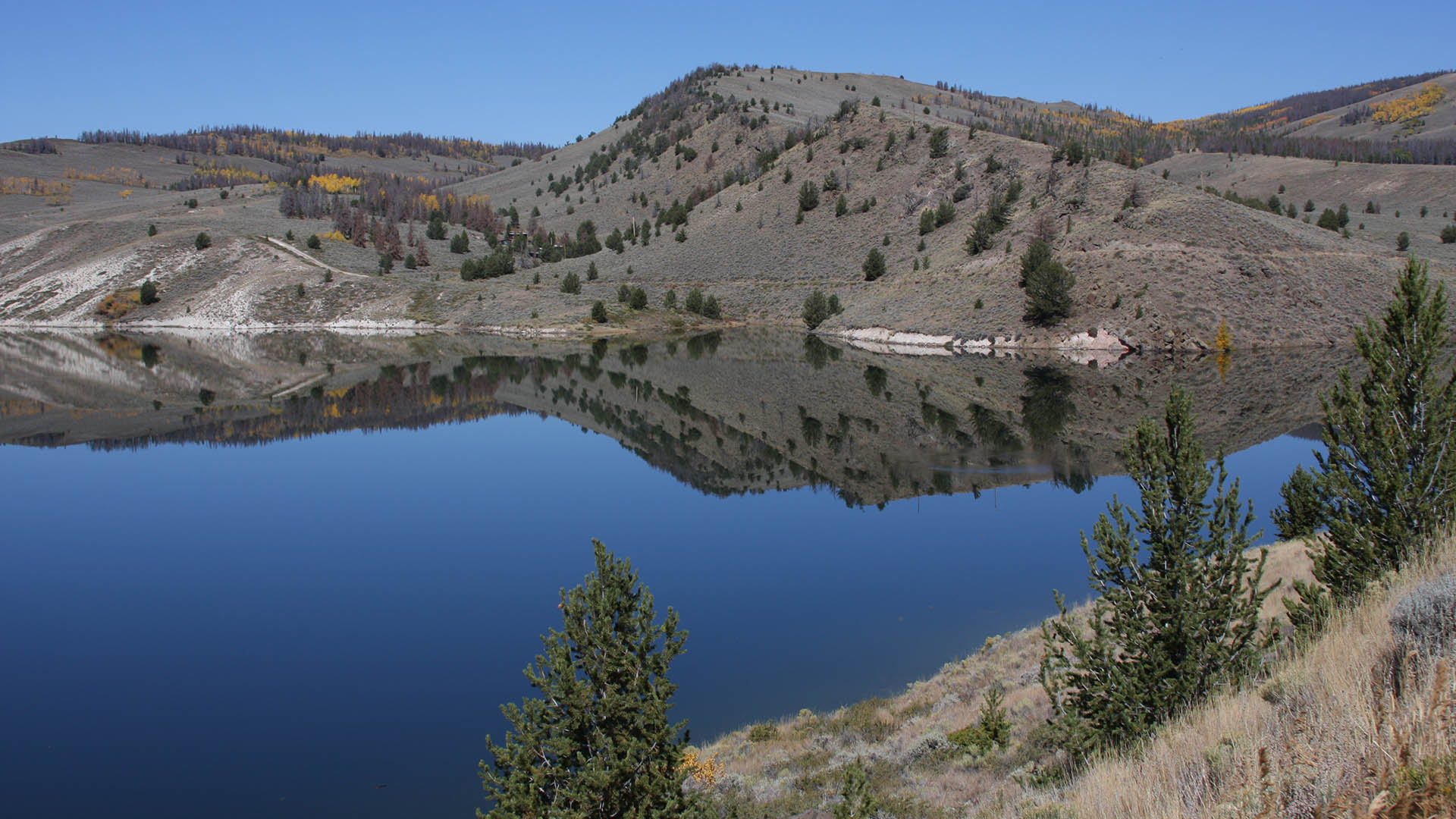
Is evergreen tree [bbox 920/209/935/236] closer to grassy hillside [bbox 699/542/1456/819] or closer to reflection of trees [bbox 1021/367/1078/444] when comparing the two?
reflection of trees [bbox 1021/367/1078/444]

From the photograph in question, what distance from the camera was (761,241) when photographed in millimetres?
91438

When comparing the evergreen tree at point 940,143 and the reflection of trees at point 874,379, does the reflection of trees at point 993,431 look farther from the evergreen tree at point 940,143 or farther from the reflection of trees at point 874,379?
the evergreen tree at point 940,143

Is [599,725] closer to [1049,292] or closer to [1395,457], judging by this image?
[1395,457]

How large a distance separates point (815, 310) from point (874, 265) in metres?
7.40

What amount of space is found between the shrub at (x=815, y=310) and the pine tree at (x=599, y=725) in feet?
219

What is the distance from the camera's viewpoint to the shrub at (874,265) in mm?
76375

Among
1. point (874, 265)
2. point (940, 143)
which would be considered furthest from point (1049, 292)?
point (940, 143)

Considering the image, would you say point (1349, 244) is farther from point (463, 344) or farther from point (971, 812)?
point (971, 812)

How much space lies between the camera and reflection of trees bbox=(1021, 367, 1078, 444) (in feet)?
111

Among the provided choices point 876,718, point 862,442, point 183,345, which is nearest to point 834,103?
point 183,345

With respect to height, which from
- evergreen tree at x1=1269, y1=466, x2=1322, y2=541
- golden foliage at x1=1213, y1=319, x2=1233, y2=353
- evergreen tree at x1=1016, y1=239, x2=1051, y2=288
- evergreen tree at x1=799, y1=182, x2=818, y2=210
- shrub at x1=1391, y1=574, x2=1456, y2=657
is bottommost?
evergreen tree at x1=1269, y1=466, x2=1322, y2=541

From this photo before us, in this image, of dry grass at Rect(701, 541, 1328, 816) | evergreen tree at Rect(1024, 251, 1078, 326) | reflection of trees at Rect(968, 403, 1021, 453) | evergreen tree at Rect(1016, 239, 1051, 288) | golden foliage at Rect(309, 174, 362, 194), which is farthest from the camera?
golden foliage at Rect(309, 174, 362, 194)

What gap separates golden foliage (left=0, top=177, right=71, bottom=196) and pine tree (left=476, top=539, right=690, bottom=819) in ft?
610

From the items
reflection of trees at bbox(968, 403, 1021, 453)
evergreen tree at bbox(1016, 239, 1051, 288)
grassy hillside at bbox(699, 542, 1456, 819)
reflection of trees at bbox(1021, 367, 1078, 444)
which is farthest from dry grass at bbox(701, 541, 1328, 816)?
evergreen tree at bbox(1016, 239, 1051, 288)
